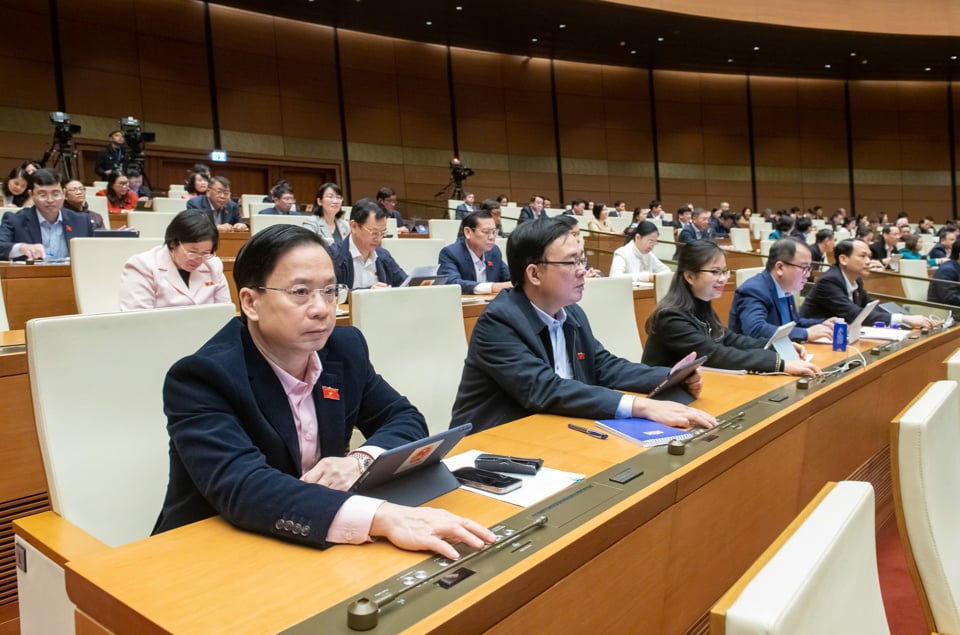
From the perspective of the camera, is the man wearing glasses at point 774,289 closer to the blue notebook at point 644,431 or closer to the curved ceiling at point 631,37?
the blue notebook at point 644,431

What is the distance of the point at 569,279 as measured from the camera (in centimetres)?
183

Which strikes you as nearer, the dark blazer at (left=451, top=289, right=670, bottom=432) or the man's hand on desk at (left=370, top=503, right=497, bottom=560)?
the man's hand on desk at (left=370, top=503, right=497, bottom=560)

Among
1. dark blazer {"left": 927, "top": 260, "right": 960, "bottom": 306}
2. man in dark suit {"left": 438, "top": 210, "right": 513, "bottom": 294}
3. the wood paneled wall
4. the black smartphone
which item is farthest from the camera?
the wood paneled wall

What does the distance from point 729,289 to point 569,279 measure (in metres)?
3.81

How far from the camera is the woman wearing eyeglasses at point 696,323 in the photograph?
221 cm

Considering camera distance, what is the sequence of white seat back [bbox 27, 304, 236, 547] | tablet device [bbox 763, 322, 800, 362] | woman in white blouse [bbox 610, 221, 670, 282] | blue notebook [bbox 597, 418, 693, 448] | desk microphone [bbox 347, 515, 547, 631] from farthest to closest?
woman in white blouse [bbox 610, 221, 670, 282]
tablet device [bbox 763, 322, 800, 362]
blue notebook [bbox 597, 418, 693, 448]
white seat back [bbox 27, 304, 236, 547]
desk microphone [bbox 347, 515, 547, 631]

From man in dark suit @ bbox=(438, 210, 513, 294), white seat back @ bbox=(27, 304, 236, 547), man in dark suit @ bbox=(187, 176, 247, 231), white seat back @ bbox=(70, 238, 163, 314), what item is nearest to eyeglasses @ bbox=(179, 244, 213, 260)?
white seat back @ bbox=(70, 238, 163, 314)

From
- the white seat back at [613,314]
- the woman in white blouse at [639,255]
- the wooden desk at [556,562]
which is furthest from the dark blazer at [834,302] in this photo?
the wooden desk at [556,562]

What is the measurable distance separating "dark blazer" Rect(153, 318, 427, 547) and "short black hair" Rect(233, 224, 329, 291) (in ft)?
0.29

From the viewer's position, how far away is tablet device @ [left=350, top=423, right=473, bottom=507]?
1.03 metres

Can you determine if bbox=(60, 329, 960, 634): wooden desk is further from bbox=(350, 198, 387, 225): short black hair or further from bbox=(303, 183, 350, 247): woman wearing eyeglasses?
bbox=(303, 183, 350, 247): woman wearing eyeglasses

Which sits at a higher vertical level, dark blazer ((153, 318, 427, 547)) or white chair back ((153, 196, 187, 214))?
white chair back ((153, 196, 187, 214))

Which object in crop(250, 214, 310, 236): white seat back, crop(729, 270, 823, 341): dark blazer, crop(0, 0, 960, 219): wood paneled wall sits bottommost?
crop(729, 270, 823, 341): dark blazer

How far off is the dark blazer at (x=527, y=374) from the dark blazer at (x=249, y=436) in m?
0.41
